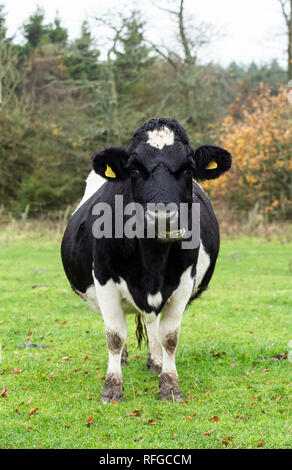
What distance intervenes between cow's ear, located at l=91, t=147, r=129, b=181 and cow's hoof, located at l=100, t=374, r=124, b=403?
6.68 feet

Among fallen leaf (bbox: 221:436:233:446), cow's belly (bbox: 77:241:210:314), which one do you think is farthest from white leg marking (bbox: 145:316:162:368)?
fallen leaf (bbox: 221:436:233:446)

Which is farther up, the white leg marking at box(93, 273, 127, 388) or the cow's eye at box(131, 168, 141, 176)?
the cow's eye at box(131, 168, 141, 176)

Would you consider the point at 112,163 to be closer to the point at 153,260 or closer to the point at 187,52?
the point at 153,260

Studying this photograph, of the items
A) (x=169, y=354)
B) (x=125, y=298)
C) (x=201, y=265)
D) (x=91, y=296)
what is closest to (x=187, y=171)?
(x=125, y=298)

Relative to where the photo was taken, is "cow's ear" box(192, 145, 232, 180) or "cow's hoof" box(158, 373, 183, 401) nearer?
"cow's ear" box(192, 145, 232, 180)

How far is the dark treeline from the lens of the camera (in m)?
Answer: 27.5

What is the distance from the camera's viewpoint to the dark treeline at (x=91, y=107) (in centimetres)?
2748

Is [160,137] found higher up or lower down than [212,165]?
higher up

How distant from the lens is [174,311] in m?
5.50

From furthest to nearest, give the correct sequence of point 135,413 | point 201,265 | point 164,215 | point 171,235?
point 201,265
point 135,413
point 171,235
point 164,215

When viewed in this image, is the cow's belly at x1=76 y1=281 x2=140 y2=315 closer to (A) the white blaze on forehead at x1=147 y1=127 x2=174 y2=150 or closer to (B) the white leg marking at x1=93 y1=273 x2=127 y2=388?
(B) the white leg marking at x1=93 y1=273 x2=127 y2=388

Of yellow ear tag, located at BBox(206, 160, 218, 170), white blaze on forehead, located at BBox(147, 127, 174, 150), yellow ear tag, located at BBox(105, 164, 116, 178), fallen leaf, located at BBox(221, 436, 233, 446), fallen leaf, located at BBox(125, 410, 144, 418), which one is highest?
white blaze on forehead, located at BBox(147, 127, 174, 150)

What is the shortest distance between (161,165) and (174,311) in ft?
5.33

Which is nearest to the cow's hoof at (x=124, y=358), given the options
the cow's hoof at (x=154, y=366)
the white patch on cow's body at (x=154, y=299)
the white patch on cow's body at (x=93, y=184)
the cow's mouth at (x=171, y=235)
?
the cow's hoof at (x=154, y=366)
